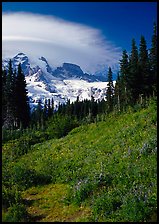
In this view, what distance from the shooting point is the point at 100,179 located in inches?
603

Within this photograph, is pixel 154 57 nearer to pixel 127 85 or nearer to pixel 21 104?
pixel 127 85

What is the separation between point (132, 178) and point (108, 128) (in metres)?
14.0

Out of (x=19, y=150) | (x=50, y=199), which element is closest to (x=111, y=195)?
(x=50, y=199)

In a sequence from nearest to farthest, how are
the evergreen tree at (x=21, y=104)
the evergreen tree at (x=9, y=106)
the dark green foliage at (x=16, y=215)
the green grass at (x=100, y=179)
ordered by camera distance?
1. the green grass at (x=100, y=179)
2. the dark green foliage at (x=16, y=215)
3. the evergreen tree at (x=9, y=106)
4. the evergreen tree at (x=21, y=104)

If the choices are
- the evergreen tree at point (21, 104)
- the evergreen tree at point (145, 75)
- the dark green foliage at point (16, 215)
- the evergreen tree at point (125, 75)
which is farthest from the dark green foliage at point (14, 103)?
the dark green foliage at point (16, 215)

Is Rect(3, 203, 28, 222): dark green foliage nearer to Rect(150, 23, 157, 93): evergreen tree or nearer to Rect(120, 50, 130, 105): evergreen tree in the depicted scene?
Rect(120, 50, 130, 105): evergreen tree

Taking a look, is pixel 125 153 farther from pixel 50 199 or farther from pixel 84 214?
pixel 84 214

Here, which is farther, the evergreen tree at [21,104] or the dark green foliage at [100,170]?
the evergreen tree at [21,104]

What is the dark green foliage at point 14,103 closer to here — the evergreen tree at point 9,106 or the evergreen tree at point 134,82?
the evergreen tree at point 9,106

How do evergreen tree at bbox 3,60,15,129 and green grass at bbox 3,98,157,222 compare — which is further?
evergreen tree at bbox 3,60,15,129

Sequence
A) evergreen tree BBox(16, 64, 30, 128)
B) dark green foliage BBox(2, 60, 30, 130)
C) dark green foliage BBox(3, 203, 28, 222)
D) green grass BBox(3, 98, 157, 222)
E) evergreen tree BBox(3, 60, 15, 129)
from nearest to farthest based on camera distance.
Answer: green grass BBox(3, 98, 157, 222)
dark green foliage BBox(3, 203, 28, 222)
evergreen tree BBox(3, 60, 15, 129)
dark green foliage BBox(2, 60, 30, 130)
evergreen tree BBox(16, 64, 30, 128)

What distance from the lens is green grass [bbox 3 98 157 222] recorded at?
11.9 m

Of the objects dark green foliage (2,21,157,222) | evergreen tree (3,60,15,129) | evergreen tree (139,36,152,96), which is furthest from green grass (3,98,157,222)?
evergreen tree (3,60,15,129)

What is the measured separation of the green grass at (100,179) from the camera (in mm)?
11930
